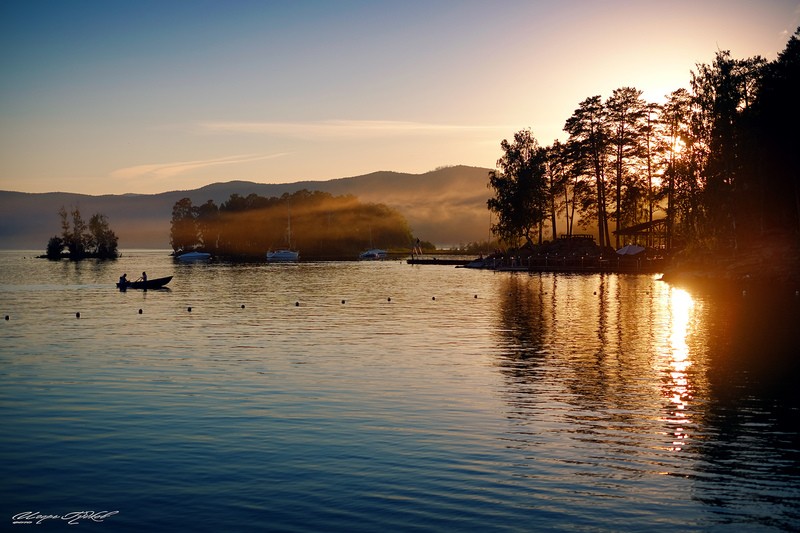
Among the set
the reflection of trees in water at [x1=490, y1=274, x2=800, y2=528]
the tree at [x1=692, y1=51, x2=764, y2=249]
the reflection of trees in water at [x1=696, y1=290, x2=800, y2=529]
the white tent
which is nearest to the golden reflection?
the reflection of trees in water at [x1=490, y1=274, x2=800, y2=528]

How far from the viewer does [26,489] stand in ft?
55.8

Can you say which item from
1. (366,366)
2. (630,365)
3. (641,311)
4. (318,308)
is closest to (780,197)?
(641,311)

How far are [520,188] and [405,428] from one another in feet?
439

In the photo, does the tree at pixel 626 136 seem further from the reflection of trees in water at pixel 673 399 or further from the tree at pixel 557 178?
the reflection of trees in water at pixel 673 399

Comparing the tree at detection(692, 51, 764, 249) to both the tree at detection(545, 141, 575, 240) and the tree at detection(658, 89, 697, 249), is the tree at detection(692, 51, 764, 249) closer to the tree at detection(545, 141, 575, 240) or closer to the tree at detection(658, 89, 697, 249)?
the tree at detection(658, 89, 697, 249)

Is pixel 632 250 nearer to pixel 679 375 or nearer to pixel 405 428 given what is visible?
pixel 679 375

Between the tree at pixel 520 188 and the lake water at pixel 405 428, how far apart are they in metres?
102

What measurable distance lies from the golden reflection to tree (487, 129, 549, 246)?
8825cm

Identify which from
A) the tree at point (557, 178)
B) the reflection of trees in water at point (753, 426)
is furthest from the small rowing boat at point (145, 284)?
the tree at point (557, 178)

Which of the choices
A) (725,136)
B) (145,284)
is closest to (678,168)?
(725,136)

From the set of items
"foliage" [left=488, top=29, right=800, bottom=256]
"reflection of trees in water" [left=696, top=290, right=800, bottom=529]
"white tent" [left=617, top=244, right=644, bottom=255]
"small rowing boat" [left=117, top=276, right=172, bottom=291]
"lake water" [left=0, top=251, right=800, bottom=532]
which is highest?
"foliage" [left=488, top=29, right=800, bottom=256]

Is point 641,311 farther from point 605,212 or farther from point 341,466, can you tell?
point 605,212

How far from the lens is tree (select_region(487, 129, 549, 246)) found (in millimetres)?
151375

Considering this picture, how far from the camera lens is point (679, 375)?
31625 mm
